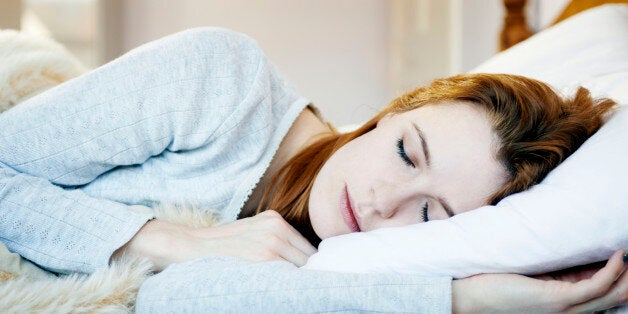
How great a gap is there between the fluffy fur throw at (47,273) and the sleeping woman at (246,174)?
0.10 ft

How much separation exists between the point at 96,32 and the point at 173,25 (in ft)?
2.24

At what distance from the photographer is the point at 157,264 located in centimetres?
102

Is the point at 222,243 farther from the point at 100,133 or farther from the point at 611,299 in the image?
the point at 611,299

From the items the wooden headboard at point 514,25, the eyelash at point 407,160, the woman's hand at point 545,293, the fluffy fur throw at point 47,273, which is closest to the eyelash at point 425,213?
the eyelash at point 407,160

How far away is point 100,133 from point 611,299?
87 centimetres

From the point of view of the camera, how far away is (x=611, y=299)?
799 millimetres

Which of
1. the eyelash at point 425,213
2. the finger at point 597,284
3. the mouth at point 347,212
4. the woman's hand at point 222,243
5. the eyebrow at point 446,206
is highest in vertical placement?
the finger at point 597,284

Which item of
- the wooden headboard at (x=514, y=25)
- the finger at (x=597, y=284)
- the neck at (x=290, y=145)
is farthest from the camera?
the wooden headboard at (x=514, y=25)

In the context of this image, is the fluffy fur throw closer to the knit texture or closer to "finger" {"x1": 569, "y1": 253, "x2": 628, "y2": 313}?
the knit texture

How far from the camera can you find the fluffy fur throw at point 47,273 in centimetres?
81

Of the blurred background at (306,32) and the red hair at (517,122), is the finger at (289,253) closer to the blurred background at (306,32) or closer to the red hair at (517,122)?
the red hair at (517,122)

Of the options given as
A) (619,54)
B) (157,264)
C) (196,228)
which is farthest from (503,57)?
(157,264)

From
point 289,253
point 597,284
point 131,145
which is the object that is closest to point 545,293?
point 597,284

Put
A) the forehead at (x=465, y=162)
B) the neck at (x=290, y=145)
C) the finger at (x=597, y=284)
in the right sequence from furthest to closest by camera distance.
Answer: the neck at (x=290, y=145), the forehead at (x=465, y=162), the finger at (x=597, y=284)
